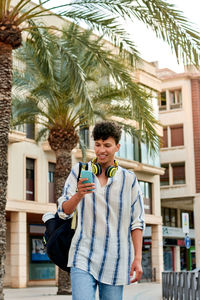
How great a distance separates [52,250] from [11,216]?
88.7ft

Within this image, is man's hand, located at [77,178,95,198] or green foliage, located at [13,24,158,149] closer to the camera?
man's hand, located at [77,178,95,198]

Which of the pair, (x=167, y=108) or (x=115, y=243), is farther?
(x=167, y=108)

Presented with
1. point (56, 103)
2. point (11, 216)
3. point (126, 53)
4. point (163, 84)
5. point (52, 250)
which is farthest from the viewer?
point (163, 84)

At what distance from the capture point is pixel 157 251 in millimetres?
42344

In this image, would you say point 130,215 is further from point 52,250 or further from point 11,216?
point 11,216

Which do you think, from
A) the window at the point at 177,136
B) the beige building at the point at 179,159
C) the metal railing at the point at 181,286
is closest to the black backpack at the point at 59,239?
the metal railing at the point at 181,286

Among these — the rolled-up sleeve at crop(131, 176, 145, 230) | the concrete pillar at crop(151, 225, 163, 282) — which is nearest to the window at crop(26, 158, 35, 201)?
the concrete pillar at crop(151, 225, 163, 282)

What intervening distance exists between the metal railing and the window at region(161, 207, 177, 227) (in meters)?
32.5

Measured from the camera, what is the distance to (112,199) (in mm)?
4422

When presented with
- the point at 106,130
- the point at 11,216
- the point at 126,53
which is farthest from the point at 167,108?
the point at 106,130

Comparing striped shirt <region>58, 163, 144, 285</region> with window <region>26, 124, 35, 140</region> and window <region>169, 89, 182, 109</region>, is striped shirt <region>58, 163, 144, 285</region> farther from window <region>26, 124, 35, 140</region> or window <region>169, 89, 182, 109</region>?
window <region>169, 89, 182, 109</region>

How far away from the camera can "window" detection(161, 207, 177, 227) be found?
50.9m

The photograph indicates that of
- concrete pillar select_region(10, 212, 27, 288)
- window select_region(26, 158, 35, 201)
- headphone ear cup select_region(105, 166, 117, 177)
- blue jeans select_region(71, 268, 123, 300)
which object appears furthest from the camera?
window select_region(26, 158, 35, 201)

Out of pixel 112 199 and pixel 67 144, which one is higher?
pixel 67 144
